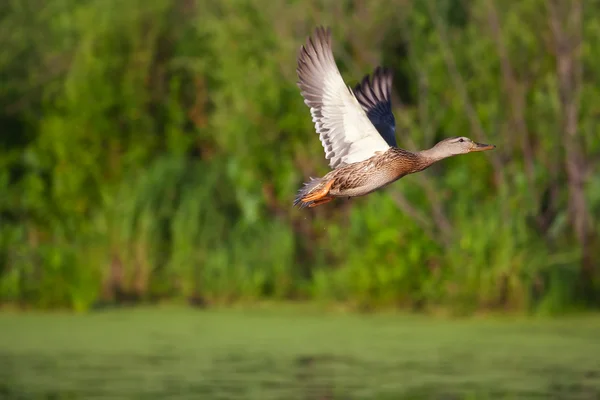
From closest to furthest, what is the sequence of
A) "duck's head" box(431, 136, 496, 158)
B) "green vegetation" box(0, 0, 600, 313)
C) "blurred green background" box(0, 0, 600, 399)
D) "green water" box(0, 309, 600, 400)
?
"duck's head" box(431, 136, 496, 158)
"green water" box(0, 309, 600, 400)
"blurred green background" box(0, 0, 600, 399)
"green vegetation" box(0, 0, 600, 313)

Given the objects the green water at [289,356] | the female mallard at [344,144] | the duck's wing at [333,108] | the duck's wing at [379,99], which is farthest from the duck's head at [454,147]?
the green water at [289,356]

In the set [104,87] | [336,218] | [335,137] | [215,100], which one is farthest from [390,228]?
[335,137]

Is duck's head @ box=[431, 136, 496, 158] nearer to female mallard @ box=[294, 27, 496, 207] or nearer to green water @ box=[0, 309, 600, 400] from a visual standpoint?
female mallard @ box=[294, 27, 496, 207]

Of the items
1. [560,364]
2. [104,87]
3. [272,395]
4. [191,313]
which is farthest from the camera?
[104,87]

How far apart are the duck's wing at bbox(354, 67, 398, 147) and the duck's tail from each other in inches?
29.1

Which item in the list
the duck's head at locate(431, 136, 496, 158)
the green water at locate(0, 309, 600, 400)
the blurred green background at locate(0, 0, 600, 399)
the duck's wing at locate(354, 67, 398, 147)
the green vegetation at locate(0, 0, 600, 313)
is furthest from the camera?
the green vegetation at locate(0, 0, 600, 313)

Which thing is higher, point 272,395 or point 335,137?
point 335,137

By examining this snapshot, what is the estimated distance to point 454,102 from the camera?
49.7ft

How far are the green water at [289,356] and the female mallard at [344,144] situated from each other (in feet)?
5.29

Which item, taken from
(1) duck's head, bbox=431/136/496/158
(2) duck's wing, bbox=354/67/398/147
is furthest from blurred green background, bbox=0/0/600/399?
(1) duck's head, bbox=431/136/496/158

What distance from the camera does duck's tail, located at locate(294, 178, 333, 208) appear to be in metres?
8.62

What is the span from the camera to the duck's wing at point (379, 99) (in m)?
9.37

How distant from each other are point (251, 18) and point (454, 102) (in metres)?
2.44

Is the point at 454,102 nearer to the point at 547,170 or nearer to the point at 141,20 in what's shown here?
the point at 547,170
